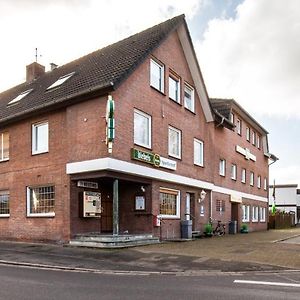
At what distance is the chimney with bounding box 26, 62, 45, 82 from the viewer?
2906cm

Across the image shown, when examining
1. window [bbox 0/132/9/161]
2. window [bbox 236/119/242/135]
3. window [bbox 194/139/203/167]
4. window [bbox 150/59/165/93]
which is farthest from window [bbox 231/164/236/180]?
window [bbox 0/132/9/161]

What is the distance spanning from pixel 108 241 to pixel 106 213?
13.8ft

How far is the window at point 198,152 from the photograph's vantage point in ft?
84.5

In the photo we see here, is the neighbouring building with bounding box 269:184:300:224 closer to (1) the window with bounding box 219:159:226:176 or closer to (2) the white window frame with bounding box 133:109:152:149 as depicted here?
(1) the window with bounding box 219:159:226:176

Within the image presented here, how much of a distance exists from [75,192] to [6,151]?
579cm

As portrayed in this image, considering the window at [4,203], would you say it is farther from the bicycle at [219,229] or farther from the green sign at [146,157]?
the bicycle at [219,229]

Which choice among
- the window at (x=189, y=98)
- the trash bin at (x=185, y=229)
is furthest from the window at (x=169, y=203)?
the window at (x=189, y=98)

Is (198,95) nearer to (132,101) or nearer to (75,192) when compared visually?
(132,101)

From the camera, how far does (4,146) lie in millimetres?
22750

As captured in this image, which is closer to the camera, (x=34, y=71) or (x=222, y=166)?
(x=34, y=71)

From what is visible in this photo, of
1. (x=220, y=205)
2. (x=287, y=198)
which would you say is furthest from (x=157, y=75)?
(x=287, y=198)

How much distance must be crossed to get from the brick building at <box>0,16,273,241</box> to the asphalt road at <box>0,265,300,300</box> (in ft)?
23.6

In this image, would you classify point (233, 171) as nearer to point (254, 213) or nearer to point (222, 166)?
point (222, 166)

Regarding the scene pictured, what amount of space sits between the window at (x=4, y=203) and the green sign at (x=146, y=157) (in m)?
7.21
